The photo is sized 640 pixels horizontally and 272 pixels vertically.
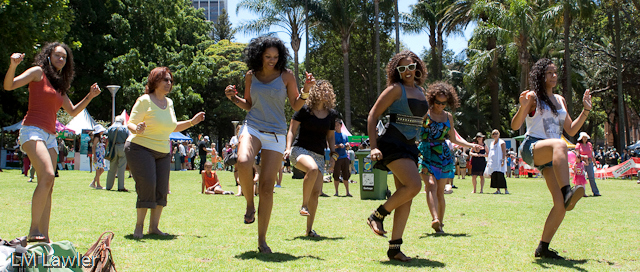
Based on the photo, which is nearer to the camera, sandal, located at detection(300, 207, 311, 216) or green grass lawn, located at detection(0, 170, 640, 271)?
green grass lawn, located at detection(0, 170, 640, 271)

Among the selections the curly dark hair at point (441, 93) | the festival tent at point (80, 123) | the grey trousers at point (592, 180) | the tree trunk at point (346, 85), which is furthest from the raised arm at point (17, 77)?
the tree trunk at point (346, 85)

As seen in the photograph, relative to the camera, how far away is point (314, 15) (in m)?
36.8

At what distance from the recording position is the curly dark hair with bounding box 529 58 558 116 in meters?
4.95

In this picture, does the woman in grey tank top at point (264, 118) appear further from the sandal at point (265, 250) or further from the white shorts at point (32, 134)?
the white shorts at point (32, 134)

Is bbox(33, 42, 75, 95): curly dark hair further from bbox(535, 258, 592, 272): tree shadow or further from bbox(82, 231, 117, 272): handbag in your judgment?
bbox(535, 258, 592, 272): tree shadow

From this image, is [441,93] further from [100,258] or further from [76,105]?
[100,258]

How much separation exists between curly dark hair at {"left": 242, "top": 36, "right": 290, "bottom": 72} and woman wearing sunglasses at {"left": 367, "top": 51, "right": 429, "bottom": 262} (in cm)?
106

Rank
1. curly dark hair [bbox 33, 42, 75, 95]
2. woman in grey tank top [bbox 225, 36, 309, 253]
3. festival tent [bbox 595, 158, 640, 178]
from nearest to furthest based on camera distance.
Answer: woman in grey tank top [bbox 225, 36, 309, 253] < curly dark hair [bbox 33, 42, 75, 95] < festival tent [bbox 595, 158, 640, 178]

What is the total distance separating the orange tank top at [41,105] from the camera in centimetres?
494

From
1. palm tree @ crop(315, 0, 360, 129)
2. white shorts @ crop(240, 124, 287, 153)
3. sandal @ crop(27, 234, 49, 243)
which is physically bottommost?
sandal @ crop(27, 234, 49, 243)

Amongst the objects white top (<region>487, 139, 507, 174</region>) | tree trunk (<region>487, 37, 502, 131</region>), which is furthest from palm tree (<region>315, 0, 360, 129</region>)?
white top (<region>487, 139, 507, 174</region>)

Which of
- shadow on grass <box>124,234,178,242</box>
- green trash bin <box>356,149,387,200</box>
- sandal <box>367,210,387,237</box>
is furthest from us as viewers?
green trash bin <box>356,149,387,200</box>

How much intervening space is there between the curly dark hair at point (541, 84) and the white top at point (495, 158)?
360 inches

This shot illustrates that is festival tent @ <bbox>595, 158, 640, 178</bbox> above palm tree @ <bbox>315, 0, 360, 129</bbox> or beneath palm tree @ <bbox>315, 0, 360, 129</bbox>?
beneath
